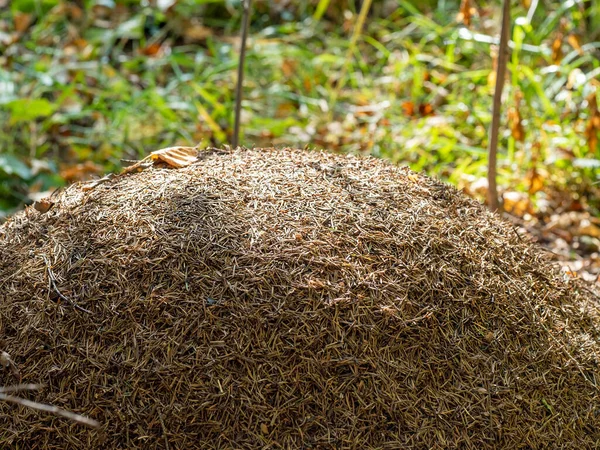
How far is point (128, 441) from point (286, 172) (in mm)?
885

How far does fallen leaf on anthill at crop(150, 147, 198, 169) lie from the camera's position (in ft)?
7.19

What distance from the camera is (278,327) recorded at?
1.73 m

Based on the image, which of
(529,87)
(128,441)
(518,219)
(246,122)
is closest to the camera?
(128,441)

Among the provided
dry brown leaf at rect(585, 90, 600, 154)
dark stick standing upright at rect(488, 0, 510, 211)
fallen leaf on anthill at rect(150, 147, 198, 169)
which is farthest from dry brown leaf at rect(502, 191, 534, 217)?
fallen leaf on anthill at rect(150, 147, 198, 169)

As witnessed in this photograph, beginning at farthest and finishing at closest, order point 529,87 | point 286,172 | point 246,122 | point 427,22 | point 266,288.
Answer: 1. point 427,22
2. point 246,122
3. point 529,87
4. point 286,172
5. point 266,288

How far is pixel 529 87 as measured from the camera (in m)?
4.40

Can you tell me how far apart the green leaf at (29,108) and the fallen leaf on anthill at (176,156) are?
8.95 ft

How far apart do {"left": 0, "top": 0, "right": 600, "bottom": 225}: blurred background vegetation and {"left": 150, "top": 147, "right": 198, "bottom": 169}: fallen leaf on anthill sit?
2191 millimetres

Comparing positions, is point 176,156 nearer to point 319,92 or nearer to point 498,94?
point 498,94

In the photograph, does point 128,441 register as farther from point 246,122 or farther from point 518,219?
point 246,122

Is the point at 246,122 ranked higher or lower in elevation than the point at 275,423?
lower

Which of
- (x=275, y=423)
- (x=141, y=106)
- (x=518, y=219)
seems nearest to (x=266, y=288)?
(x=275, y=423)

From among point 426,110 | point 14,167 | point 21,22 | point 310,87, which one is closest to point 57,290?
point 14,167

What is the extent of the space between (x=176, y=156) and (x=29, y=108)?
9.27 ft
